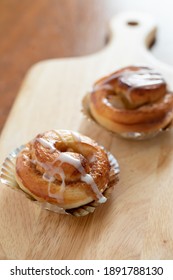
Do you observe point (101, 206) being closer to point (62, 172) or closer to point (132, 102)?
point (62, 172)

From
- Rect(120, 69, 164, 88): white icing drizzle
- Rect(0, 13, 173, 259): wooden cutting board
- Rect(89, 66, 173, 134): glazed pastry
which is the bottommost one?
Rect(0, 13, 173, 259): wooden cutting board

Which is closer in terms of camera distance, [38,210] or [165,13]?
[38,210]

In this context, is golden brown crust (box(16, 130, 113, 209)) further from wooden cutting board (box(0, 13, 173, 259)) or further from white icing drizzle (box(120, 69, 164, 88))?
white icing drizzle (box(120, 69, 164, 88))

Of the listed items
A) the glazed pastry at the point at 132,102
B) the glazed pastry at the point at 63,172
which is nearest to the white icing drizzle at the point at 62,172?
the glazed pastry at the point at 63,172

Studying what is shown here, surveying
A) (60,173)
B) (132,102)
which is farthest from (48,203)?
(132,102)

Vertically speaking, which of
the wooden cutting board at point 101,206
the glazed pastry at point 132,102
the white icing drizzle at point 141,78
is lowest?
the wooden cutting board at point 101,206

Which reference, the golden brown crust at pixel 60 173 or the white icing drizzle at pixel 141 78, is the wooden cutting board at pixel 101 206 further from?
the white icing drizzle at pixel 141 78

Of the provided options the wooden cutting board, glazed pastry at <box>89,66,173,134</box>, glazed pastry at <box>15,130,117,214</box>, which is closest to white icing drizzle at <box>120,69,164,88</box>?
glazed pastry at <box>89,66,173,134</box>
